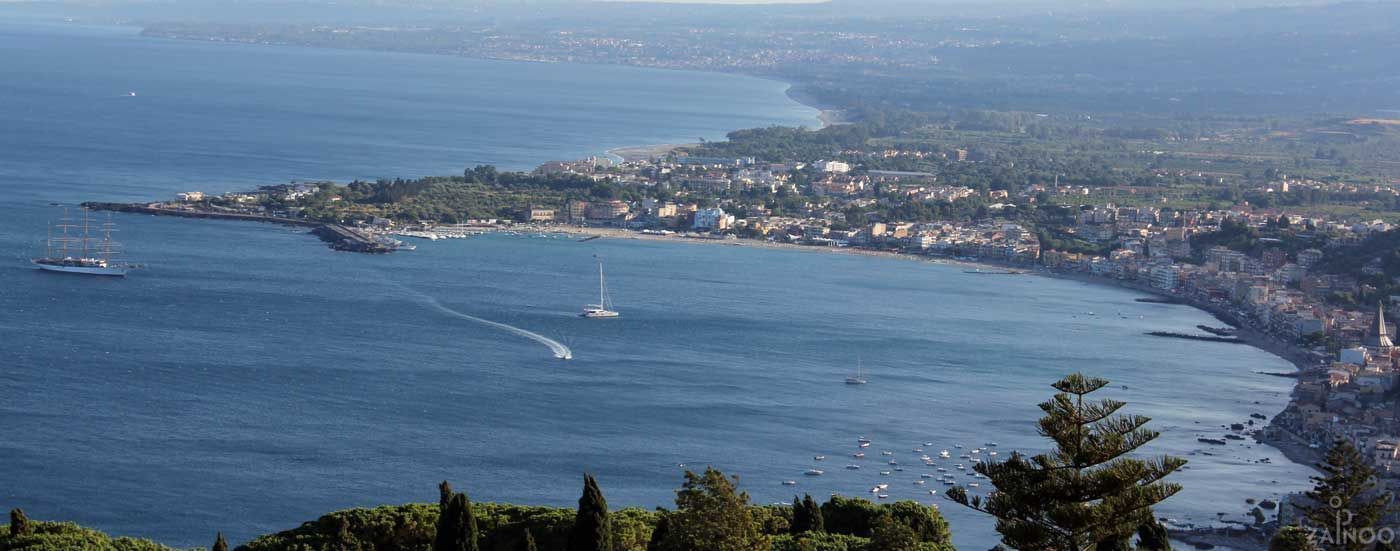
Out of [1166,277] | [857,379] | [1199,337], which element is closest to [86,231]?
[857,379]

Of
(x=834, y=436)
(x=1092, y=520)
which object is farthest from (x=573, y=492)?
(x=1092, y=520)

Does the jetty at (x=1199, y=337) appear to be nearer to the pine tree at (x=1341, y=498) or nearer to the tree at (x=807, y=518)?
the tree at (x=807, y=518)

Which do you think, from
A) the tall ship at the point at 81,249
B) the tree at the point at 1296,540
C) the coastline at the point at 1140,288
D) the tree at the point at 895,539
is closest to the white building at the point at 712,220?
the coastline at the point at 1140,288

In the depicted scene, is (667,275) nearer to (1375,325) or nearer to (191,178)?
(1375,325)

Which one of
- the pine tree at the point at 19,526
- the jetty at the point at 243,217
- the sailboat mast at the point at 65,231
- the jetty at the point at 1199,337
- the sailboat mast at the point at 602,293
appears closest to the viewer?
the pine tree at the point at 19,526

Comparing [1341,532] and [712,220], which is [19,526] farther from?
[712,220]

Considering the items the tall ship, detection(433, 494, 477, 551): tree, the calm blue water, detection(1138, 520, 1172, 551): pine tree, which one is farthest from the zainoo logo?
the tall ship
